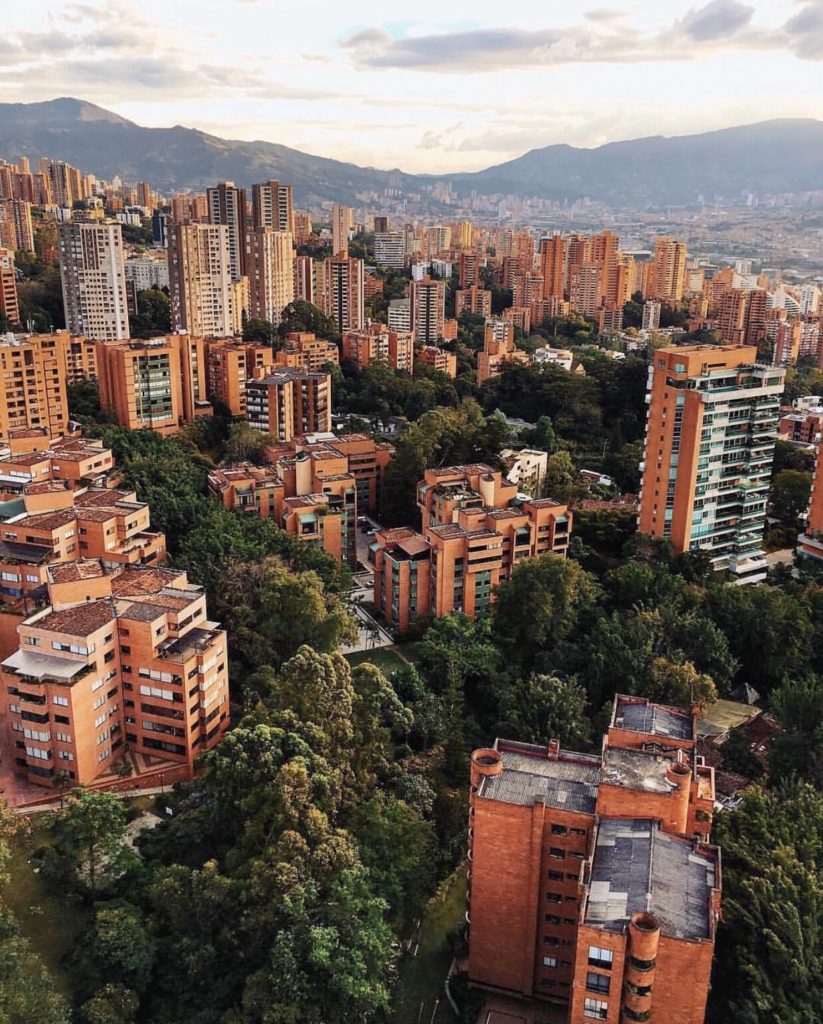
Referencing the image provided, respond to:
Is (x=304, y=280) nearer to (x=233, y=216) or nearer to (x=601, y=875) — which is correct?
(x=233, y=216)

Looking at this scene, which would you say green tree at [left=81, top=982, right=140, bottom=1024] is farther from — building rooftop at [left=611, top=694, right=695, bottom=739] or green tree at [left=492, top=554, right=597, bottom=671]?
green tree at [left=492, top=554, right=597, bottom=671]

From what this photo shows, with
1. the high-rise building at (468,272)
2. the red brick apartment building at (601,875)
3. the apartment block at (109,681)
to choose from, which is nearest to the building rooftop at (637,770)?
the red brick apartment building at (601,875)

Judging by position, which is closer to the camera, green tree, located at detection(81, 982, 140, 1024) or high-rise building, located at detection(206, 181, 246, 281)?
green tree, located at detection(81, 982, 140, 1024)

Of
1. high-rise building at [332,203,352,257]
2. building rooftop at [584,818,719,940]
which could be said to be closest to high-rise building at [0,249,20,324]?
high-rise building at [332,203,352,257]

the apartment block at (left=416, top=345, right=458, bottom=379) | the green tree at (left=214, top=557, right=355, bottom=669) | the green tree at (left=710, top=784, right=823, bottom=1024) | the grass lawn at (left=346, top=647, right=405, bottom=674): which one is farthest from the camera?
the apartment block at (left=416, top=345, right=458, bottom=379)

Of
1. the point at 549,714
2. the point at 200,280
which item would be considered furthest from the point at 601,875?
the point at 200,280
